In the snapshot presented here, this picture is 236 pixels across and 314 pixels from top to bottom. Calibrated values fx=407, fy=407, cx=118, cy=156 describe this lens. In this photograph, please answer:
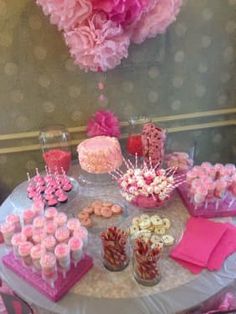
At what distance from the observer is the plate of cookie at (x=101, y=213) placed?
5.49 ft

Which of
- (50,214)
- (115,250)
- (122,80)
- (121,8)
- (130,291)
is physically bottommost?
(130,291)

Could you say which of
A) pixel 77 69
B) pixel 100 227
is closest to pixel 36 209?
pixel 100 227

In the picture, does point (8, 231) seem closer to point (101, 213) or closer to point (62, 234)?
point (62, 234)

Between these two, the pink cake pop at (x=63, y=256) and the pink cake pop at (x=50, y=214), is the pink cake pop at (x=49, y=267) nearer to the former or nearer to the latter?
the pink cake pop at (x=63, y=256)

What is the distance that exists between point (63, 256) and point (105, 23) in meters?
1.02

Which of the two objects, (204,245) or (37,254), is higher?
(37,254)

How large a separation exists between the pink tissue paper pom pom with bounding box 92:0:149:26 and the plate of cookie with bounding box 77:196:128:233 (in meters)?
0.81

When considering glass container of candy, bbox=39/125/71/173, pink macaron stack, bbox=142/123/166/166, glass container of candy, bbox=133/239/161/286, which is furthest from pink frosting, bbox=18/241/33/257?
pink macaron stack, bbox=142/123/166/166

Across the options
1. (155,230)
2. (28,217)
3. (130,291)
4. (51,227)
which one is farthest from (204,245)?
(28,217)

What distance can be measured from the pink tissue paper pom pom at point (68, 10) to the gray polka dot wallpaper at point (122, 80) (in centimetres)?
19

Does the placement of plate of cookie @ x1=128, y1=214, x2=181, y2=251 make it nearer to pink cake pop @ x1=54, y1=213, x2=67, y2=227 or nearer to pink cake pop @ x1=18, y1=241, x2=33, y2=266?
pink cake pop @ x1=54, y1=213, x2=67, y2=227

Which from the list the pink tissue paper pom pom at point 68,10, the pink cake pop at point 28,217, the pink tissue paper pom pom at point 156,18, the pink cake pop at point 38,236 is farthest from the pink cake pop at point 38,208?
the pink tissue paper pom pom at point 156,18

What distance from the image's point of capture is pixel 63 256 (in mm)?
1381

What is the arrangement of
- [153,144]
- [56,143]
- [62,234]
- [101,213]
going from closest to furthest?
[62,234] < [101,213] < [153,144] < [56,143]
